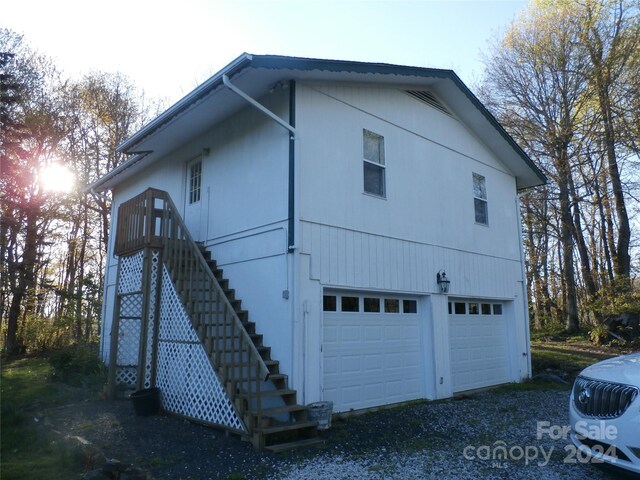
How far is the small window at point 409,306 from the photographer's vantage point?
895cm

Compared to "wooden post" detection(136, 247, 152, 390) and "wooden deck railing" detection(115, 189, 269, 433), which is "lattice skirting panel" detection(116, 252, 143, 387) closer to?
"wooden deck railing" detection(115, 189, 269, 433)

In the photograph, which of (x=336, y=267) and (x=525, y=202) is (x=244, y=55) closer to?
(x=336, y=267)

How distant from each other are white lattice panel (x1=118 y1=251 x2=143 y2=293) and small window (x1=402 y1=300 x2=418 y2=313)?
5.12 metres

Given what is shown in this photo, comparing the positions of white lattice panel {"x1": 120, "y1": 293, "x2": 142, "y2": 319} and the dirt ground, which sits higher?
white lattice panel {"x1": 120, "y1": 293, "x2": 142, "y2": 319}

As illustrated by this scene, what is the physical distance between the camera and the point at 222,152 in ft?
30.7

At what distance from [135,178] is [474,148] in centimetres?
935

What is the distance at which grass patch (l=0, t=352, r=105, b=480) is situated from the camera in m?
4.91

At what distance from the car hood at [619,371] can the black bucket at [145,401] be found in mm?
6269

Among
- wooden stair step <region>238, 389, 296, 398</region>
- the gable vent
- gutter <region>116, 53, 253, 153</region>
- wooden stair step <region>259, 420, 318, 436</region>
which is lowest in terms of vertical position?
wooden stair step <region>259, 420, 318, 436</region>

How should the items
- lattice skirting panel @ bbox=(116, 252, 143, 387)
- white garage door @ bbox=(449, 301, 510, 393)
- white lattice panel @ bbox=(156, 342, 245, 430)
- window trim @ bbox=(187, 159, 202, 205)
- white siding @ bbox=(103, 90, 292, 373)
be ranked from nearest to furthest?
white lattice panel @ bbox=(156, 342, 245, 430), white siding @ bbox=(103, 90, 292, 373), lattice skirting panel @ bbox=(116, 252, 143, 387), white garage door @ bbox=(449, 301, 510, 393), window trim @ bbox=(187, 159, 202, 205)

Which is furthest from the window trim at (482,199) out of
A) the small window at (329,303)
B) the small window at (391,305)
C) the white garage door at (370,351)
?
the small window at (329,303)

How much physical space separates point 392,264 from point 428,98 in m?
4.21

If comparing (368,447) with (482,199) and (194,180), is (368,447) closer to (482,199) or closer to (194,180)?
(194,180)

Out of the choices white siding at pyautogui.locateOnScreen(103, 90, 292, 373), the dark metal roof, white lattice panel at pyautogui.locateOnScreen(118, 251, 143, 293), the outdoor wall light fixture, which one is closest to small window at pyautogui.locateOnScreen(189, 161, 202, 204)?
white siding at pyautogui.locateOnScreen(103, 90, 292, 373)
